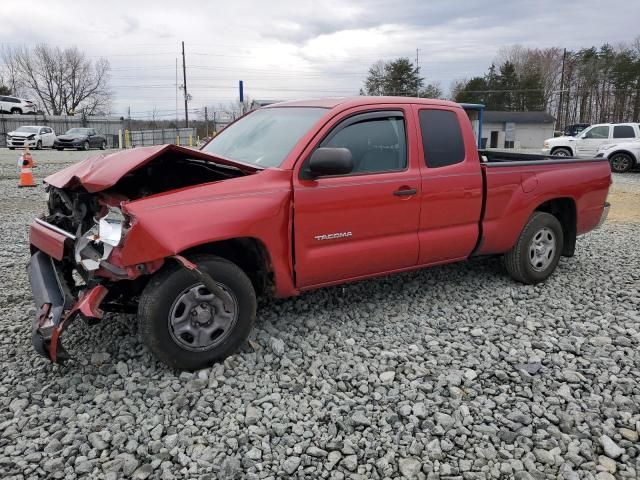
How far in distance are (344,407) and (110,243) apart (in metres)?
1.72

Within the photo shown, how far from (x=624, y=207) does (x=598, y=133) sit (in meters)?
10.4

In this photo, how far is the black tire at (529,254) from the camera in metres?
5.20

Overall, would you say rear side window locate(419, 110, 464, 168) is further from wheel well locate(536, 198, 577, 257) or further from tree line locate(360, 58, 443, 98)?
tree line locate(360, 58, 443, 98)

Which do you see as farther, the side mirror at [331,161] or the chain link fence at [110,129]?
the chain link fence at [110,129]

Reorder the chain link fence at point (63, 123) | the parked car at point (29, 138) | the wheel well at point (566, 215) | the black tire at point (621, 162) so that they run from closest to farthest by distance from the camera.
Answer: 1. the wheel well at point (566, 215)
2. the black tire at point (621, 162)
3. the parked car at point (29, 138)
4. the chain link fence at point (63, 123)

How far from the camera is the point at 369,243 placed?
4.10 m

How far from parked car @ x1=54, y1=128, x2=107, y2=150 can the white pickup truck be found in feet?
81.1

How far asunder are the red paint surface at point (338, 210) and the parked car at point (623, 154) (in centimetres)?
1624

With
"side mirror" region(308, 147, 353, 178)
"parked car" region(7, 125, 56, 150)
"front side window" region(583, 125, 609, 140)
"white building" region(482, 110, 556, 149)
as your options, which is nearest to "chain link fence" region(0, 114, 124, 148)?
"parked car" region(7, 125, 56, 150)

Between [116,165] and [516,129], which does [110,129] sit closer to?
[516,129]

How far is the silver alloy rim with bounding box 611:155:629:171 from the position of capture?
1906 cm

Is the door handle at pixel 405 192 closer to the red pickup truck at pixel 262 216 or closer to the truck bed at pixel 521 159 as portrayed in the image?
the red pickup truck at pixel 262 216

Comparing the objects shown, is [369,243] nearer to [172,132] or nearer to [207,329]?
[207,329]

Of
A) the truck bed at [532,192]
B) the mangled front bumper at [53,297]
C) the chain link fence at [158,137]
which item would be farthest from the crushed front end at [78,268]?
the chain link fence at [158,137]
